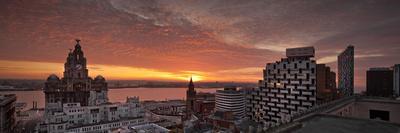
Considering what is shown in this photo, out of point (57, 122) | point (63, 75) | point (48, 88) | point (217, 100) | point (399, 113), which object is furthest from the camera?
point (217, 100)

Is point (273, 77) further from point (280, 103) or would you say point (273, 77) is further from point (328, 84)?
point (328, 84)

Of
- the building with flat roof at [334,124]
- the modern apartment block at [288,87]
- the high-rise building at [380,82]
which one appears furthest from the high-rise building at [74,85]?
the high-rise building at [380,82]

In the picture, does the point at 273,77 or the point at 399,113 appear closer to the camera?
the point at 399,113

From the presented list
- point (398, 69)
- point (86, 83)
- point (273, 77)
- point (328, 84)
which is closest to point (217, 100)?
point (273, 77)

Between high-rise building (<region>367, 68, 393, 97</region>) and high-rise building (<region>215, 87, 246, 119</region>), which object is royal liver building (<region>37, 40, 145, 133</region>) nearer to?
high-rise building (<region>215, 87, 246, 119</region>)

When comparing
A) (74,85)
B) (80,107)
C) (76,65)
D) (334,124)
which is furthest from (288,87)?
(76,65)

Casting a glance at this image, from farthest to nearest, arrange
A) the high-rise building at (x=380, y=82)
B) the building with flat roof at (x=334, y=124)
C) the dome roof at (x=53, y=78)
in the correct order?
the high-rise building at (x=380, y=82) < the dome roof at (x=53, y=78) < the building with flat roof at (x=334, y=124)

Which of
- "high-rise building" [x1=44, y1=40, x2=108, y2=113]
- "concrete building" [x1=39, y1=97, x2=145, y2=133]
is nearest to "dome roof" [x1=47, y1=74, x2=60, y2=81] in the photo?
"high-rise building" [x1=44, y1=40, x2=108, y2=113]

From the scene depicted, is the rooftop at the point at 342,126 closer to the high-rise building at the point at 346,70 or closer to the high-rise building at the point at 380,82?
the high-rise building at the point at 380,82
